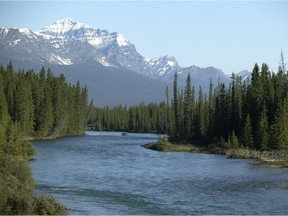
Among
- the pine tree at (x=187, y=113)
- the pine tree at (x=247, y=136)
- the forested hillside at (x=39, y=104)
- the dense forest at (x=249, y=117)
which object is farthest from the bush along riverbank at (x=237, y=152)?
the forested hillside at (x=39, y=104)

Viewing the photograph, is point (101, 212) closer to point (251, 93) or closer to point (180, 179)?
point (180, 179)

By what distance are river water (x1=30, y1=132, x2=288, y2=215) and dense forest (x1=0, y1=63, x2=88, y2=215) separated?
3.33m

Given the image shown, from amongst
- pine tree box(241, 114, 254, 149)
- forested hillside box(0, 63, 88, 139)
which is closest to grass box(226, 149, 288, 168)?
pine tree box(241, 114, 254, 149)

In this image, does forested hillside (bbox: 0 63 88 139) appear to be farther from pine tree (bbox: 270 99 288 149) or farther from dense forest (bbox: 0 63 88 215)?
pine tree (bbox: 270 99 288 149)

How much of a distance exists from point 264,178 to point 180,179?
961 cm

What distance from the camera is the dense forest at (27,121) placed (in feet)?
101

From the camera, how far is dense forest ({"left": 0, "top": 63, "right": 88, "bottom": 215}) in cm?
3081

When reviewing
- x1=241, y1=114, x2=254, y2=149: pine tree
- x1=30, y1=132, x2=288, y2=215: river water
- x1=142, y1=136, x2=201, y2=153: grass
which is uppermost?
x1=241, y1=114, x2=254, y2=149: pine tree

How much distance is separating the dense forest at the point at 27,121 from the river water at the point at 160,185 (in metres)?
3.33

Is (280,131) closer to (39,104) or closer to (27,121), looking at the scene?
(27,121)

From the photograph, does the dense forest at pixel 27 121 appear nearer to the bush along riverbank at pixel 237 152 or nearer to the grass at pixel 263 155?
the bush along riverbank at pixel 237 152

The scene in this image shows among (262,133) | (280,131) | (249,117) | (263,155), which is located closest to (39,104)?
(249,117)

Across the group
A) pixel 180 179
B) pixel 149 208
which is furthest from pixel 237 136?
pixel 149 208

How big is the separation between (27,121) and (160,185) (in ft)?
265
